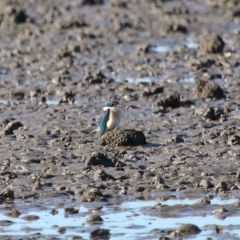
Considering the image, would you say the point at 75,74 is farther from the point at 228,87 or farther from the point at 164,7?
the point at 164,7

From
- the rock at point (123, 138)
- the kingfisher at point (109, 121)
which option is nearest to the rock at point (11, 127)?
the kingfisher at point (109, 121)

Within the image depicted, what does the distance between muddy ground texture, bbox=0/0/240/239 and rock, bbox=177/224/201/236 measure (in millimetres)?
156

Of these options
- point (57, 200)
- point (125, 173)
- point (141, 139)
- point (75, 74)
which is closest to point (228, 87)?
point (75, 74)

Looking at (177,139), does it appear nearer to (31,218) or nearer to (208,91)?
(208,91)

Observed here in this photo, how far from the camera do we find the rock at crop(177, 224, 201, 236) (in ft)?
26.0

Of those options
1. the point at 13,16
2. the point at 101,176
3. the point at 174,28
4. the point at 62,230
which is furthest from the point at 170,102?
the point at 13,16

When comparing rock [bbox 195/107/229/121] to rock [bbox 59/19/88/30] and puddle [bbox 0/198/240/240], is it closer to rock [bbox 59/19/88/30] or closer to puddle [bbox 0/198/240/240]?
puddle [bbox 0/198/240/240]

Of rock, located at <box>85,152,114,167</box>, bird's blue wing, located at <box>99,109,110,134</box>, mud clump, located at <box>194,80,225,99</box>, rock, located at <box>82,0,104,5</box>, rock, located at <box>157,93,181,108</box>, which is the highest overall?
rock, located at <box>82,0,104,5</box>

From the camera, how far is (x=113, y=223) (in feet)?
27.4

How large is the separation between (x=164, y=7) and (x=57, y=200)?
1502cm

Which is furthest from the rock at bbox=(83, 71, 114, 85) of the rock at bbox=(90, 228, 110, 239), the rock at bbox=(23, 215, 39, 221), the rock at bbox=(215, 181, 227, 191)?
the rock at bbox=(90, 228, 110, 239)

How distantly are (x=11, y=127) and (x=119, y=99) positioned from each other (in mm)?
2526

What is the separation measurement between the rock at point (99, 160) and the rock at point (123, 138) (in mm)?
878

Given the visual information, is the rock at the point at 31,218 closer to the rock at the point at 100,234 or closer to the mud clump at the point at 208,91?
the rock at the point at 100,234
